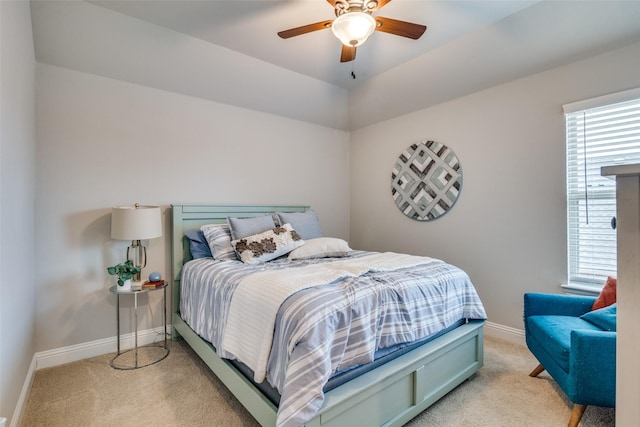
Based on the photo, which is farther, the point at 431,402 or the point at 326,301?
the point at 431,402

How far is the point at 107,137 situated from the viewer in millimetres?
2637

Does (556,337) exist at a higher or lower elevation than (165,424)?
higher

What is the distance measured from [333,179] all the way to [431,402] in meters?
3.06

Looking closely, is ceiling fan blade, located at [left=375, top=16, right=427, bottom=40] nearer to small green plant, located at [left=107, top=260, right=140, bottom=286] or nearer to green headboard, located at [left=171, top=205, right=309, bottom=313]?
green headboard, located at [left=171, top=205, right=309, bottom=313]

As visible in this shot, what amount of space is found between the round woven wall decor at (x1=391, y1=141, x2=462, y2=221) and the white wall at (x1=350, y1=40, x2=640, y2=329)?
8 cm

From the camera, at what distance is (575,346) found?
5.09ft

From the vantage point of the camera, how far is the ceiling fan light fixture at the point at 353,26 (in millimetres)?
1686

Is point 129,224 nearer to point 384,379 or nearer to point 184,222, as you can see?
point 184,222

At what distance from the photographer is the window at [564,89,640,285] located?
86.7 inches

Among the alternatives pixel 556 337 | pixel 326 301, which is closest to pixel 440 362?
pixel 556 337

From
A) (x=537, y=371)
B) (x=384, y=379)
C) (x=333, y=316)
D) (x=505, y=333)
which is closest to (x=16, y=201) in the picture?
(x=333, y=316)

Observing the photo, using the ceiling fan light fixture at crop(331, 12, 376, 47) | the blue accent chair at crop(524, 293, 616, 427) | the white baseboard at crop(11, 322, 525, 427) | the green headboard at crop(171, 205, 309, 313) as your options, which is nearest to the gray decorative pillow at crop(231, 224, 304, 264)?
the green headboard at crop(171, 205, 309, 313)

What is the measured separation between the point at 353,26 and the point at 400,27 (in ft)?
1.19

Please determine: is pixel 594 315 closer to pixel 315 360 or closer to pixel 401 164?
pixel 315 360
